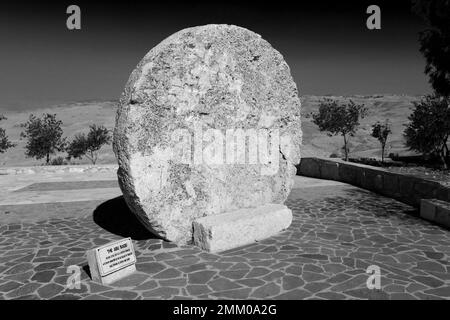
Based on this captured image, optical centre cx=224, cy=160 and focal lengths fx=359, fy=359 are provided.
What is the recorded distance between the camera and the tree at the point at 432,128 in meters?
19.2

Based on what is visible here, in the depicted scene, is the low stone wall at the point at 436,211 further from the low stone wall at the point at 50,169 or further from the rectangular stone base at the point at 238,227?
the low stone wall at the point at 50,169

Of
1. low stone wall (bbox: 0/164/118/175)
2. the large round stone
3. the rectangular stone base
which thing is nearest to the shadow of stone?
the large round stone

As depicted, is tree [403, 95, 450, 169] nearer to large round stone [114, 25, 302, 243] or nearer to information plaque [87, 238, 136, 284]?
large round stone [114, 25, 302, 243]

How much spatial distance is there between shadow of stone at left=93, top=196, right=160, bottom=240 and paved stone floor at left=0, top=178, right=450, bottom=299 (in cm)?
2

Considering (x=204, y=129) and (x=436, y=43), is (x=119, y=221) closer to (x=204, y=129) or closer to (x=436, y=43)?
(x=204, y=129)

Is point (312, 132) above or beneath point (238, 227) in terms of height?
above

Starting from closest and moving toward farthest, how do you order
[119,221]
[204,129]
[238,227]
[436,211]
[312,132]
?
[238,227] < [204,129] < [436,211] < [119,221] < [312,132]

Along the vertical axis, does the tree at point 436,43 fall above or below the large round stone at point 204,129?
above

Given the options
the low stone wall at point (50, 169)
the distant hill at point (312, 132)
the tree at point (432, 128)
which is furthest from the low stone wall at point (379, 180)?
the distant hill at point (312, 132)

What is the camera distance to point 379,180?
35.9 feet

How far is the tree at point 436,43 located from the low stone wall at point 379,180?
9.87 m

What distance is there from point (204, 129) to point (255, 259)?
2.53m

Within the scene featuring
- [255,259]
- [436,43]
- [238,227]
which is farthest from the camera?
[436,43]

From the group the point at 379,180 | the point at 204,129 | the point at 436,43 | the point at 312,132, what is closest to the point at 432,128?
the point at 436,43
